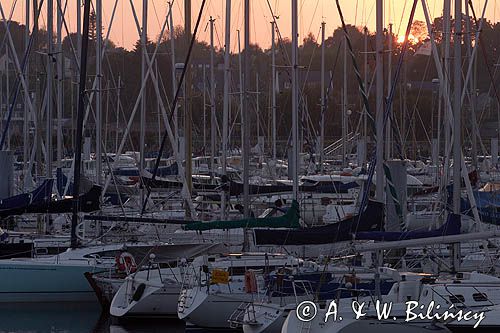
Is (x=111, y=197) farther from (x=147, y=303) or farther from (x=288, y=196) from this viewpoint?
(x=147, y=303)

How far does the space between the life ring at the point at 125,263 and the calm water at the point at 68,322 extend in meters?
1.12

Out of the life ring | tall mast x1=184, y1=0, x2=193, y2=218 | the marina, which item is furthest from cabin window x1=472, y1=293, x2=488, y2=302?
tall mast x1=184, y1=0, x2=193, y2=218

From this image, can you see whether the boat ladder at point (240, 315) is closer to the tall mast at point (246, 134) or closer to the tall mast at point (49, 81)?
the tall mast at point (246, 134)

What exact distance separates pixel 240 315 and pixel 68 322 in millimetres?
5907

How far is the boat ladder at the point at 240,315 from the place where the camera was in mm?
21531

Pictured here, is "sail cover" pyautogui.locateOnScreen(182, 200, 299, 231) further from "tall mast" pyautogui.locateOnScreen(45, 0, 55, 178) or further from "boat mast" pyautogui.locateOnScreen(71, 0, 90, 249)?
"tall mast" pyautogui.locateOnScreen(45, 0, 55, 178)

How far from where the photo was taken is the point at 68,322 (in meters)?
27.2

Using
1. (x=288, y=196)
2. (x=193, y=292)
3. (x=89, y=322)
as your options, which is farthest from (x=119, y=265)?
(x=288, y=196)

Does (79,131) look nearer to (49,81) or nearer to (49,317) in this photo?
(49,317)

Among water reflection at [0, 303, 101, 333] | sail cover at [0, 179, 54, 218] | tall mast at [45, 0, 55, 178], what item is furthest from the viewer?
tall mast at [45, 0, 55, 178]

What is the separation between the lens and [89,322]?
27.0 metres

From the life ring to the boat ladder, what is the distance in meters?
4.43

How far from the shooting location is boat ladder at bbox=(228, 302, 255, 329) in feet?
70.6

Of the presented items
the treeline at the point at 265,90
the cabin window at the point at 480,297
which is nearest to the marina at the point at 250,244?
the cabin window at the point at 480,297
